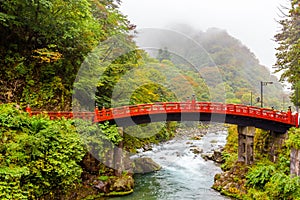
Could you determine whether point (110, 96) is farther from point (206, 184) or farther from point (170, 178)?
point (206, 184)

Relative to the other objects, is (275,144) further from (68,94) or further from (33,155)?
(33,155)

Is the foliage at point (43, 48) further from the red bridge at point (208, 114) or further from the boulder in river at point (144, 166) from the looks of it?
the boulder in river at point (144, 166)

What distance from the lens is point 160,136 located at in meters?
40.0

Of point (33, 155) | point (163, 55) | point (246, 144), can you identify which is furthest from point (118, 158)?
point (163, 55)

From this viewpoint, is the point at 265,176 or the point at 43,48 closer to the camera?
the point at 265,176

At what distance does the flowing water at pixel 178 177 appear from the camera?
68.9ft

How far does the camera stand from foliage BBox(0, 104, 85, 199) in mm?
12856

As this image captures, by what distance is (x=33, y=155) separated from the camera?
558 inches

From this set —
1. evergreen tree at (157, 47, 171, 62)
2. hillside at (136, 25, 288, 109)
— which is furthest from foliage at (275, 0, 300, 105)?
evergreen tree at (157, 47, 171, 62)

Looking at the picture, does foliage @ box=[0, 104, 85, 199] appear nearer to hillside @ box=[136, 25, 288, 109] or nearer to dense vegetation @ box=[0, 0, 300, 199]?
dense vegetation @ box=[0, 0, 300, 199]

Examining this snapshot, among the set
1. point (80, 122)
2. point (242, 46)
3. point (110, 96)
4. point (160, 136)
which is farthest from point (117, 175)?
point (242, 46)

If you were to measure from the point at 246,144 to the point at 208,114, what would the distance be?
13.2 ft

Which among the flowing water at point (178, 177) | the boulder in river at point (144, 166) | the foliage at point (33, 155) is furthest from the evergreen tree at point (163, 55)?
the foliage at point (33, 155)

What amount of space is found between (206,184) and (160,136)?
16536 mm
